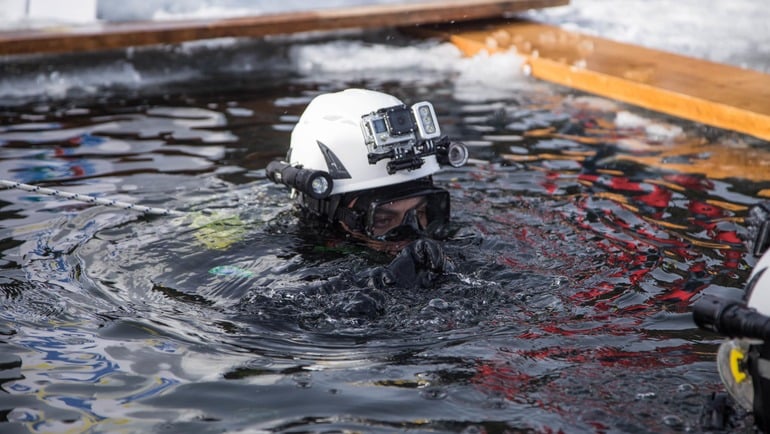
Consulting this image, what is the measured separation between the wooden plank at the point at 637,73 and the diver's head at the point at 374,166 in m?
3.65

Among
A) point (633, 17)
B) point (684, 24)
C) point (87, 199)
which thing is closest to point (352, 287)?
point (87, 199)

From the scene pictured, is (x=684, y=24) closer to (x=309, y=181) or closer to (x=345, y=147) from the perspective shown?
(x=345, y=147)

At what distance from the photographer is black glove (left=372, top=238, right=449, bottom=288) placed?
4996mm

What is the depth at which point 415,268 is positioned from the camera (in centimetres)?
508

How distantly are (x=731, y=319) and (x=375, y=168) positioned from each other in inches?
115

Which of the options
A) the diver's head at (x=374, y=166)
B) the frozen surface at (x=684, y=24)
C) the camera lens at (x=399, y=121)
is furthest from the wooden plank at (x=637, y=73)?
the camera lens at (x=399, y=121)

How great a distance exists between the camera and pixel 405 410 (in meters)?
3.84

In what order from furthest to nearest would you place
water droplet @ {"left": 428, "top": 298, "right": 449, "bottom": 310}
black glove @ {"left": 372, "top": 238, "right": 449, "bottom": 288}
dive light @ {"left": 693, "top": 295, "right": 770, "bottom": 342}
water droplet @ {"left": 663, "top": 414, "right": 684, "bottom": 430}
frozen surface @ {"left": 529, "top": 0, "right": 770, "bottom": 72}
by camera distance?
frozen surface @ {"left": 529, "top": 0, "right": 770, "bottom": 72} < black glove @ {"left": 372, "top": 238, "right": 449, "bottom": 288} < water droplet @ {"left": 428, "top": 298, "right": 449, "bottom": 310} < water droplet @ {"left": 663, "top": 414, "right": 684, "bottom": 430} < dive light @ {"left": 693, "top": 295, "right": 770, "bottom": 342}

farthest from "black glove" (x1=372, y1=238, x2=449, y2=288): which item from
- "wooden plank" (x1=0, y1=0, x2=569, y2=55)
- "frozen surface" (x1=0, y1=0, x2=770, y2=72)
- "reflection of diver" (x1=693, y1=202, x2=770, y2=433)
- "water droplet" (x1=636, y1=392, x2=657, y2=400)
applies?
"frozen surface" (x1=0, y1=0, x2=770, y2=72)

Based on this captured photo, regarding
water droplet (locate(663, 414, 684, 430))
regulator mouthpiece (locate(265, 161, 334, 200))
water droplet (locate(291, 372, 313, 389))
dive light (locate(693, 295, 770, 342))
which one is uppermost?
dive light (locate(693, 295, 770, 342))

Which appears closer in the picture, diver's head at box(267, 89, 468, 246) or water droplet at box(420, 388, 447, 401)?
water droplet at box(420, 388, 447, 401)

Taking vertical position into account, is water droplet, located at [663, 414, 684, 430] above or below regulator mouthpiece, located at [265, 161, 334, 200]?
below

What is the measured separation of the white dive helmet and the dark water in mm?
399

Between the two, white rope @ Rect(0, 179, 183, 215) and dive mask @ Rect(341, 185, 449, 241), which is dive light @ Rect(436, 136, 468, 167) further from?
white rope @ Rect(0, 179, 183, 215)
